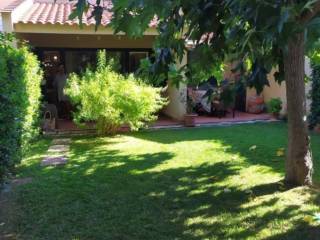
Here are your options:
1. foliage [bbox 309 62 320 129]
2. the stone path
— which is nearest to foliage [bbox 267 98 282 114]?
foliage [bbox 309 62 320 129]

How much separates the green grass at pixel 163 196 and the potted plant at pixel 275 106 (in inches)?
183

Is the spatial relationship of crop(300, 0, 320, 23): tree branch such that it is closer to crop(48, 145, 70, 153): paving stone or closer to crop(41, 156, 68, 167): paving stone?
crop(41, 156, 68, 167): paving stone

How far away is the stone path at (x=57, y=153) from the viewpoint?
8073mm

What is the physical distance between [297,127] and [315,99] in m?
6.33

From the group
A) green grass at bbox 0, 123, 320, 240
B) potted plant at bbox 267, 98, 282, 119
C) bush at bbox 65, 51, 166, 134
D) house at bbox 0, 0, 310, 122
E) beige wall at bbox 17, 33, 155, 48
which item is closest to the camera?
green grass at bbox 0, 123, 320, 240

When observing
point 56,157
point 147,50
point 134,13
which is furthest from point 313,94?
point 134,13

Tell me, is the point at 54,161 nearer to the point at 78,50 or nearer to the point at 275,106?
the point at 78,50

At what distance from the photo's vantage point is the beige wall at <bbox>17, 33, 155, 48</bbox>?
1461 cm

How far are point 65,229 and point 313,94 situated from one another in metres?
9.39

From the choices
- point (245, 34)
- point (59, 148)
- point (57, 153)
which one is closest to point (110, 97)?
point (59, 148)

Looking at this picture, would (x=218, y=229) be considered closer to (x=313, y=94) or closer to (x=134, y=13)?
(x=134, y=13)

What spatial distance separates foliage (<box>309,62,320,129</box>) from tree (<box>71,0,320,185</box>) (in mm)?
5964

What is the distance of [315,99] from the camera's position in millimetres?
11805

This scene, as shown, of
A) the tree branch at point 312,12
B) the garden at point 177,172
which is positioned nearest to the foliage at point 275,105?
the garden at point 177,172
